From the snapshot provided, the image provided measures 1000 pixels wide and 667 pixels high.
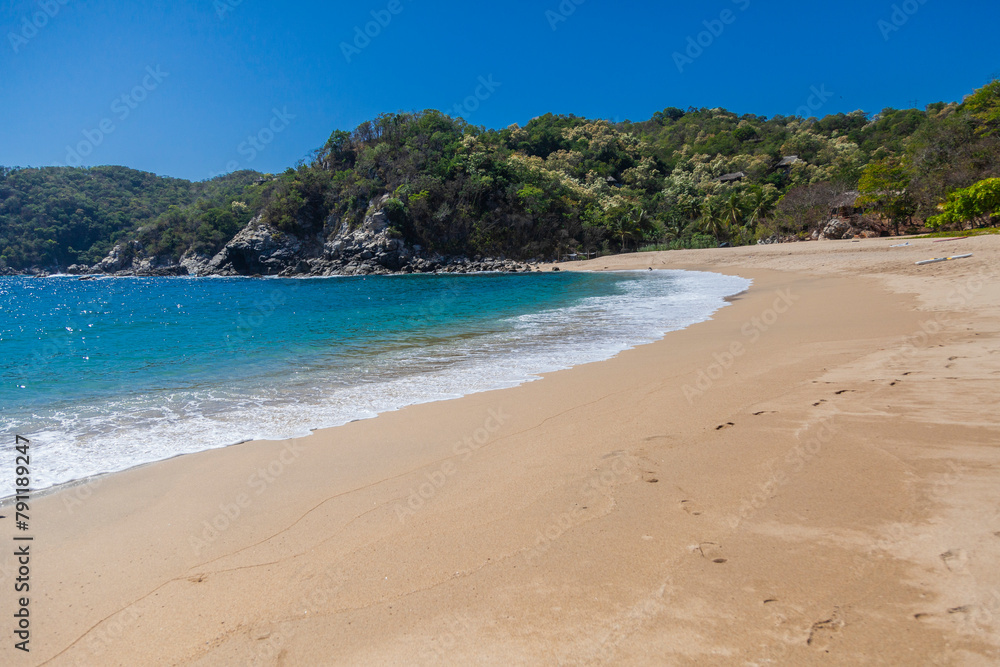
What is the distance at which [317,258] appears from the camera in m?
67.1

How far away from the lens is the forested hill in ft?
123

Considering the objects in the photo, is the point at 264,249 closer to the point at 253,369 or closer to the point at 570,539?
the point at 253,369

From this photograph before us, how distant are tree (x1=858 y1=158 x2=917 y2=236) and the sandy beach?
1545 inches

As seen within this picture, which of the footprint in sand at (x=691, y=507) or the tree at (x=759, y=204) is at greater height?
the tree at (x=759, y=204)

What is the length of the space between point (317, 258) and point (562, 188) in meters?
36.7

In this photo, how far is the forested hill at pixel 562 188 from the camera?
3734 cm

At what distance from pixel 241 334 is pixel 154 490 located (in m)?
11.1

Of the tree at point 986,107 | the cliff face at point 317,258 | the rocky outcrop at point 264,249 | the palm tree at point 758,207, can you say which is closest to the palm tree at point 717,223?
the palm tree at point 758,207

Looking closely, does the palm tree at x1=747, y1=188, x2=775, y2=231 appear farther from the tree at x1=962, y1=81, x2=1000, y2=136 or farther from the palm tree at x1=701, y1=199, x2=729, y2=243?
the tree at x1=962, y1=81, x2=1000, y2=136

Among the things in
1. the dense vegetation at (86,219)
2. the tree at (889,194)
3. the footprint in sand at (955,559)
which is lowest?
the footprint in sand at (955,559)

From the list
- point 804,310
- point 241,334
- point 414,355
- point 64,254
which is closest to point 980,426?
point 414,355

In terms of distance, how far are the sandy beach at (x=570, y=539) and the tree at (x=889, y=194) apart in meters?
39.2

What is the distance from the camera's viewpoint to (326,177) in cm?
7012

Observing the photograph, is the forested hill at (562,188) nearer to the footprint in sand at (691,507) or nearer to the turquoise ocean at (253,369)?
the turquoise ocean at (253,369)
